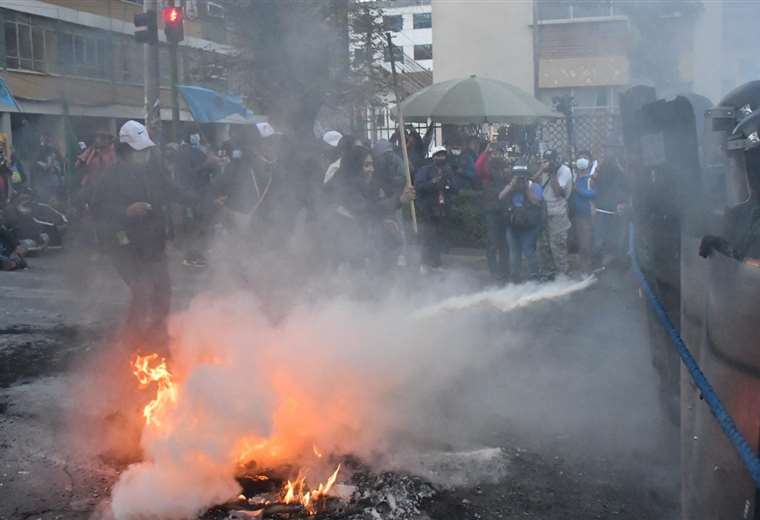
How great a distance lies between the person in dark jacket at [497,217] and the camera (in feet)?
29.5

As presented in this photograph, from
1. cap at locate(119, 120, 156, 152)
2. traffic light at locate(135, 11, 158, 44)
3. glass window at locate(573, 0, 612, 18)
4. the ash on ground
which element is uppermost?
traffic light at locate(135, 11, 158, 44)

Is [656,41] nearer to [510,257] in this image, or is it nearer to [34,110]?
[510,257]

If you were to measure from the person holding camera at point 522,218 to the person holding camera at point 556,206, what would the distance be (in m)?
0.33

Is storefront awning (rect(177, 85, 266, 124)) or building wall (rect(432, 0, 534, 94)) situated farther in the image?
storefront awning (rect(177, 85, 266, 124))

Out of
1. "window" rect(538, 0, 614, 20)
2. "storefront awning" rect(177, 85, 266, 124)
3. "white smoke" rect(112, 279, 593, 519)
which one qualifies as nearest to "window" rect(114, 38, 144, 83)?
"storefront awning" rect(177, 85, 266, 124)

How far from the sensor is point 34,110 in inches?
538

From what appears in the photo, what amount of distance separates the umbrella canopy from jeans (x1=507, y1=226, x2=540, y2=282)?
3.30 meters

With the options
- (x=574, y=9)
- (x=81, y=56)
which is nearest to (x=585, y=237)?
(x=574, y=9)

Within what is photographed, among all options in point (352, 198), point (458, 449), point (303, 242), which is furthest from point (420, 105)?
point (458, 449)

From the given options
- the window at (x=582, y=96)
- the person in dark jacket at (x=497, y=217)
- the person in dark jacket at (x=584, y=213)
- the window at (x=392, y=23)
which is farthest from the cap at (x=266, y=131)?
the window at (x=582, y=96)

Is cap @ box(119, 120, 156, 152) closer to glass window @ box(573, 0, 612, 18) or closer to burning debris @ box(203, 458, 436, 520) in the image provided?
burning debris @ box(203, 458, 436, 520)

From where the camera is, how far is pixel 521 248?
8969mm

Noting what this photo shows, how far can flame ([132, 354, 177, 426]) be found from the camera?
3.97 meters

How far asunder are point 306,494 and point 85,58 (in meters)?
5.99
